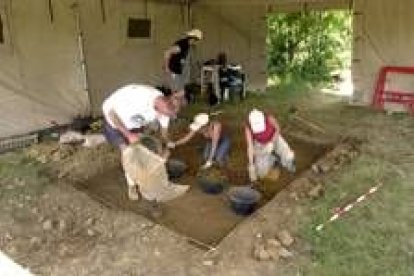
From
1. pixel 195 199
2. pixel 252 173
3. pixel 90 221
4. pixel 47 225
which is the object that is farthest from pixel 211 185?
pixel 47 225

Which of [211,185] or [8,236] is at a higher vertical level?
[211,185]

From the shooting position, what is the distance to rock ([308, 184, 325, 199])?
3960 mm

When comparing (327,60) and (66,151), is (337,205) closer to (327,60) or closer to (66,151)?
(66,151)

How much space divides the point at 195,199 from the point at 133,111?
922 millimetres

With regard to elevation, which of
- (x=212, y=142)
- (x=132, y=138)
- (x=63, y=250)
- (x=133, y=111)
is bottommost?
(x=63, y=250)

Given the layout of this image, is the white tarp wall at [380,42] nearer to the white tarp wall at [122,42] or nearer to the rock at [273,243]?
the white tarp wall at [122,42]

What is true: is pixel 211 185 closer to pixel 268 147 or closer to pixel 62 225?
pixel 268 147

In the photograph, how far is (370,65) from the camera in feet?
→ 22.8

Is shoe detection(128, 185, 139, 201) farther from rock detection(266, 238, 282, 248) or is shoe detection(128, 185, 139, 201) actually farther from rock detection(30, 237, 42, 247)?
rock detection(266, 238, 282, 248)

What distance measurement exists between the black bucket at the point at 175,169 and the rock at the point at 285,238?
1.33m

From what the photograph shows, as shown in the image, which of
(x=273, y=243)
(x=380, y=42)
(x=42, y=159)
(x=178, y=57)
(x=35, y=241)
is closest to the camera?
(x=273, y=243)

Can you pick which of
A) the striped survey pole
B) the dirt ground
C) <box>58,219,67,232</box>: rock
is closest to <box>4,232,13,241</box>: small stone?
the dirt ground

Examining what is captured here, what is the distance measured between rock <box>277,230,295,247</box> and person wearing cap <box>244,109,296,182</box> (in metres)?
0.91

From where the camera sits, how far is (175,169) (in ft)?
14.6
